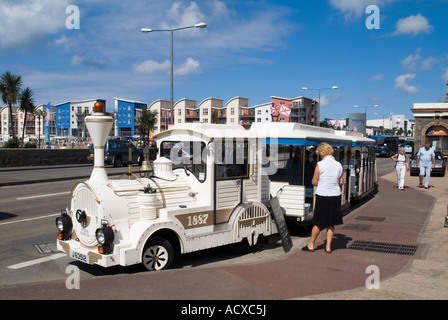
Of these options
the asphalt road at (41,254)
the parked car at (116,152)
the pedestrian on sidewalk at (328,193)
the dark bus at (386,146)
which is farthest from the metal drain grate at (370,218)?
the dark bus at (386,146)

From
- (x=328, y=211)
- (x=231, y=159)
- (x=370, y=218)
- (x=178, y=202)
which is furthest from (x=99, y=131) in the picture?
(x=370, y=218)

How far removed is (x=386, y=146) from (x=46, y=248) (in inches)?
2194

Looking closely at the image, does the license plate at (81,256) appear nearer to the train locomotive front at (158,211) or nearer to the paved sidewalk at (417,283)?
the train locomotive front at (158,211)

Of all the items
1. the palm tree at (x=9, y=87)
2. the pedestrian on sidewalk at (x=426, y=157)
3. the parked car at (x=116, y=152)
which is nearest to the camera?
the pedestrian on sidewalk at (x=426, y=157)

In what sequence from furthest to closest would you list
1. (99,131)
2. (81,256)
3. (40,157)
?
(40,157)
(99,131)
(81,256)

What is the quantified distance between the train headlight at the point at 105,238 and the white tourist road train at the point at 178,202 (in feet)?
0.04

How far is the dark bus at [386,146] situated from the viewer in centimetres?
5650

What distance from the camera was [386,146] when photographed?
57031 mm

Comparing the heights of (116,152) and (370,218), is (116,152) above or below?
above

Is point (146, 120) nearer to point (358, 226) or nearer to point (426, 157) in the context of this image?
point (426, 157)

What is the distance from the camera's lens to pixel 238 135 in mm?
7328
